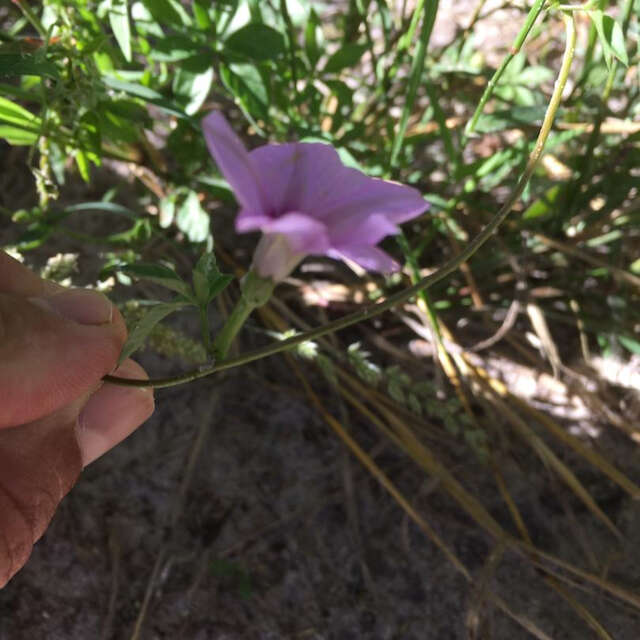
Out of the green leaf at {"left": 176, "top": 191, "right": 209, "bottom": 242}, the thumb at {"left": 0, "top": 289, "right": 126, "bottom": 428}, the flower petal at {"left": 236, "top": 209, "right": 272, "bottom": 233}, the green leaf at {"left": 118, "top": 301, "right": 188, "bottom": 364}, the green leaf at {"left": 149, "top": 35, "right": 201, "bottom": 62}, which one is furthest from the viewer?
the green leaf at {"left": 176, "top": 191, "right": 209, "bottom": 242}

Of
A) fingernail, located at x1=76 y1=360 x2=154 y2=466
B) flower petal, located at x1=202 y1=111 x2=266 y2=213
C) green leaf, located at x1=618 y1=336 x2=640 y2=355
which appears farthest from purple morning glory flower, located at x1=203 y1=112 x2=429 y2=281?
green leaf, located at x1=618 y1=336 x2=640 y2=355

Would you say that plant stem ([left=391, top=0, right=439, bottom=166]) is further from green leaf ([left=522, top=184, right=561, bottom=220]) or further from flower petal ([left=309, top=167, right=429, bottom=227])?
flower petal ([left=309, top=167, right=429, bottom=227])

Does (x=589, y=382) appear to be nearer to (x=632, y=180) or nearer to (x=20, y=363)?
(x=632, y=180)

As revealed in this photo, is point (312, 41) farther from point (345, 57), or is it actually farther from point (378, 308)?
point (378, 308)

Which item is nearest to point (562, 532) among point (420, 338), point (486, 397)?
point (486, 397)

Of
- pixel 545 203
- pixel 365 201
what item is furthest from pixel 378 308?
pixel 545 203

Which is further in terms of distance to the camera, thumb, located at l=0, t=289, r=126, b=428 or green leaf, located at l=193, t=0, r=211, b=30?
green leaf, located at l=193, t=0, r=211, b=30
